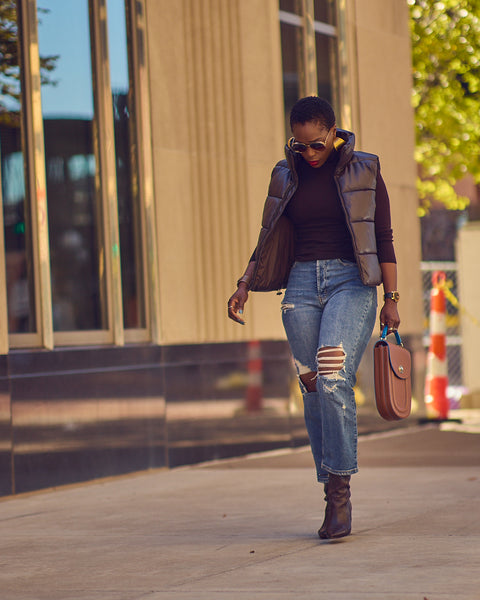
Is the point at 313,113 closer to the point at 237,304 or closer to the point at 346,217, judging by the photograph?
the point at 346,217

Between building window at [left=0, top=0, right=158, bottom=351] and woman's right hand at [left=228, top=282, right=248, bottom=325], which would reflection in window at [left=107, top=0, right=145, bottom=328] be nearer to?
building window at [left=0, top=0, right=158, bottom=351]

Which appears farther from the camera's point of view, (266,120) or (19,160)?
(266,120)

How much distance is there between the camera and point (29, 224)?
27.2ft

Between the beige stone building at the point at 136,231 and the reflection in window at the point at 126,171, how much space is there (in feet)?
0.04

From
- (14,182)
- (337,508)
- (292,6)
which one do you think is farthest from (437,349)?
(337,508)

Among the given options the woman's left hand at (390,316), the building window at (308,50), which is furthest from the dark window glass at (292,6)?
the woman's left hand at (390,316)

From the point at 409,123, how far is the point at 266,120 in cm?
262

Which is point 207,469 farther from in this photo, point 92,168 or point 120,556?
point 120,556

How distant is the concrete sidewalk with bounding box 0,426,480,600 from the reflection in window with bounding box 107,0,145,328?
4.07 feet

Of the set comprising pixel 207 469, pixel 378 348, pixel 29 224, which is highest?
pixel 29 224

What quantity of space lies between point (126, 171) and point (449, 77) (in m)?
10.5

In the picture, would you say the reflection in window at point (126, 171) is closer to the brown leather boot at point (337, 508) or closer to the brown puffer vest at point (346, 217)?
the brown puffer vest at point (346, 217)

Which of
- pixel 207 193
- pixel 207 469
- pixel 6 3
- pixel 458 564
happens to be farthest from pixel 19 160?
pixel 458 564

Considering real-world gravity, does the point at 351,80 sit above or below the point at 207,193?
above
